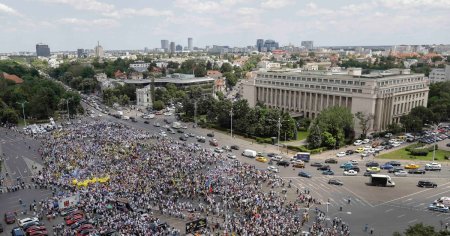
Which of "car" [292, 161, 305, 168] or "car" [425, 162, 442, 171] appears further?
"car" [292, 161, 305, 168]

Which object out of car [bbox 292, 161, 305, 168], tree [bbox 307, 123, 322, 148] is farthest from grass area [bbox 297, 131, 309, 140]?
car [bbox 292, 161, 305, 168]

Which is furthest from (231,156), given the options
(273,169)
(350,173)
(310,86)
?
(310,86)

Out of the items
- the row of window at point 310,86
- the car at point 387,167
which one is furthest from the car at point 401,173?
the row of window at point 310,86

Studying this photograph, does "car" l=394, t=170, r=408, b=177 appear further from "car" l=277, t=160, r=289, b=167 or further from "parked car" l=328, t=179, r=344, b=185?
"car" l=277, t=160, r=289, b=167

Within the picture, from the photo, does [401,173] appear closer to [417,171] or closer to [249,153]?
[417,171]

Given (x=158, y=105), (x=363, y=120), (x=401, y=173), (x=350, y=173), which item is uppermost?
(x=363, y=120)

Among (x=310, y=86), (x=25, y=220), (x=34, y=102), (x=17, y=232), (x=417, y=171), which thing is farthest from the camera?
(x=34, y=102)
